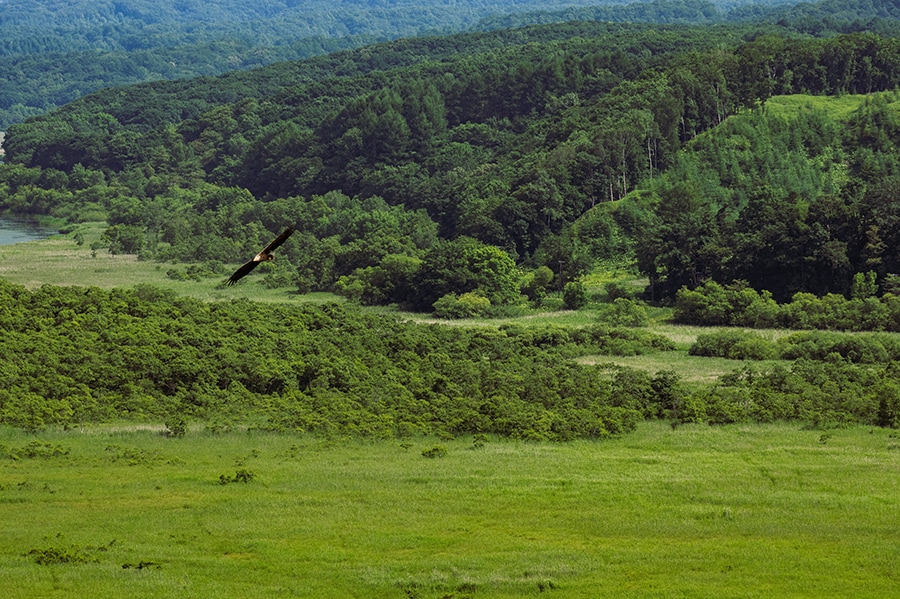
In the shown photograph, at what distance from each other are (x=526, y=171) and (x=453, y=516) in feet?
238

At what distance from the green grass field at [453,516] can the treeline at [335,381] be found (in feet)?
6.78

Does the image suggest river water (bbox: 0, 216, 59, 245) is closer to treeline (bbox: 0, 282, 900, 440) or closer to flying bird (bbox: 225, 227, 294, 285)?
treeline (bbox: 0, 282, 900, 440)

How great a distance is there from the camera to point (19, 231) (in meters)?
131

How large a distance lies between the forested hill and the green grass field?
35935 mm

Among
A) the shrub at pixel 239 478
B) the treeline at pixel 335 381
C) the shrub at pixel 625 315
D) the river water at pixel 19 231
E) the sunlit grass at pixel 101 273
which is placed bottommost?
the river water at pixel 19 231

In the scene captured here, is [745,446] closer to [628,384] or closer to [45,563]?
[628,384]

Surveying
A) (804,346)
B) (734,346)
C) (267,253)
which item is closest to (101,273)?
(734,346)

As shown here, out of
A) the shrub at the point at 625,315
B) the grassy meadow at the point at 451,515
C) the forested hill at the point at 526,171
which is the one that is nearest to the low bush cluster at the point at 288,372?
the grassy meadow at the point at 451,515

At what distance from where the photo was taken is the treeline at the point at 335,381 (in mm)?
51188

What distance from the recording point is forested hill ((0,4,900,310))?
84188 mm

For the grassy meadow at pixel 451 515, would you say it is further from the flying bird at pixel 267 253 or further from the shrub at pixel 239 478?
the flying bird at pixel 267 253

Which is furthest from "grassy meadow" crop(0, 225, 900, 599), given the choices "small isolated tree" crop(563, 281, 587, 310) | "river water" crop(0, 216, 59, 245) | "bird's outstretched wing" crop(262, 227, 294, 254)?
"river water" crop(0, 216, 59, 245)

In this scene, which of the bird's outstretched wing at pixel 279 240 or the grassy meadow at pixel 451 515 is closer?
the bird's outstretched wing at pixel 279 240

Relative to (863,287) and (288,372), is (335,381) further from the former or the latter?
(863,287)
